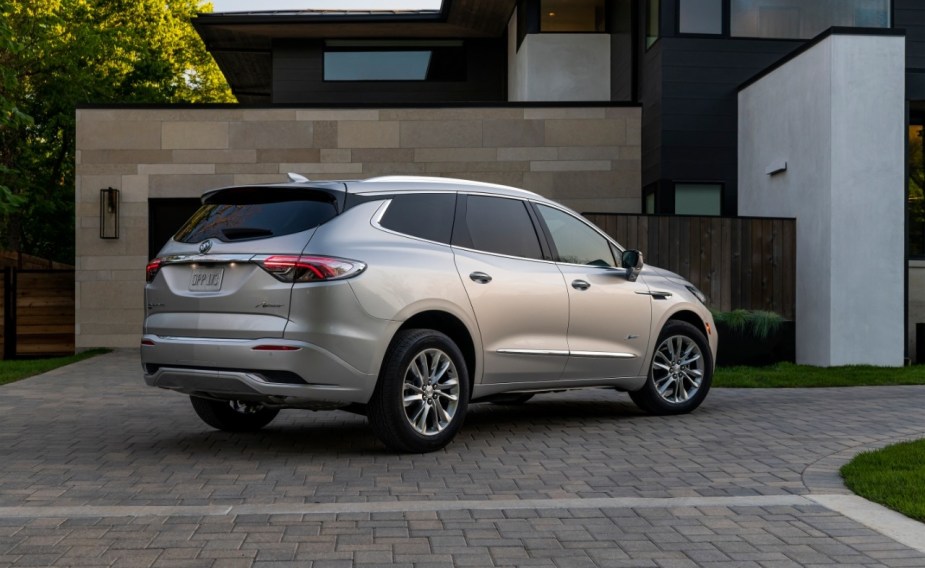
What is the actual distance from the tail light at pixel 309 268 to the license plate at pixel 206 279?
393mm

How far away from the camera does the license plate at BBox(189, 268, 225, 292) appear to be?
24.4ft

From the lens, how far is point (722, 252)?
15070 millimetres

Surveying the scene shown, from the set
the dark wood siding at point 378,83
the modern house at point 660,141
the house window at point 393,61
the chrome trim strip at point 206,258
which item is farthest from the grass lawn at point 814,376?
the house window at point 393,61

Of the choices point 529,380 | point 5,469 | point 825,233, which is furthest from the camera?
point 825,233

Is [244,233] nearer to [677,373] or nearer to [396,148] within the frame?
[677,373]

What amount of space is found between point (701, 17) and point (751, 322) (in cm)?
553

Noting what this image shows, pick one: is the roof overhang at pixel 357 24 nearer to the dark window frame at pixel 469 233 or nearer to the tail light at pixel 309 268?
the dark window frame at pixel 469 233

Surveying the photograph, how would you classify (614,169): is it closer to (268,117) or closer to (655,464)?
(268,117)

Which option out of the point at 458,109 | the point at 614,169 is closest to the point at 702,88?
the point at 614,169

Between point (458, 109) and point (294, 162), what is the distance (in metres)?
2.82

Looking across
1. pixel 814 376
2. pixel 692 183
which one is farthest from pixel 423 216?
pixel 692 183

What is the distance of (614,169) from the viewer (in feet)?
61.9

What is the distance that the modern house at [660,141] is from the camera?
14469 millimetres

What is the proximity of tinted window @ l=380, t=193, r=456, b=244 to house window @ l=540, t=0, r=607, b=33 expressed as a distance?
13466mm
